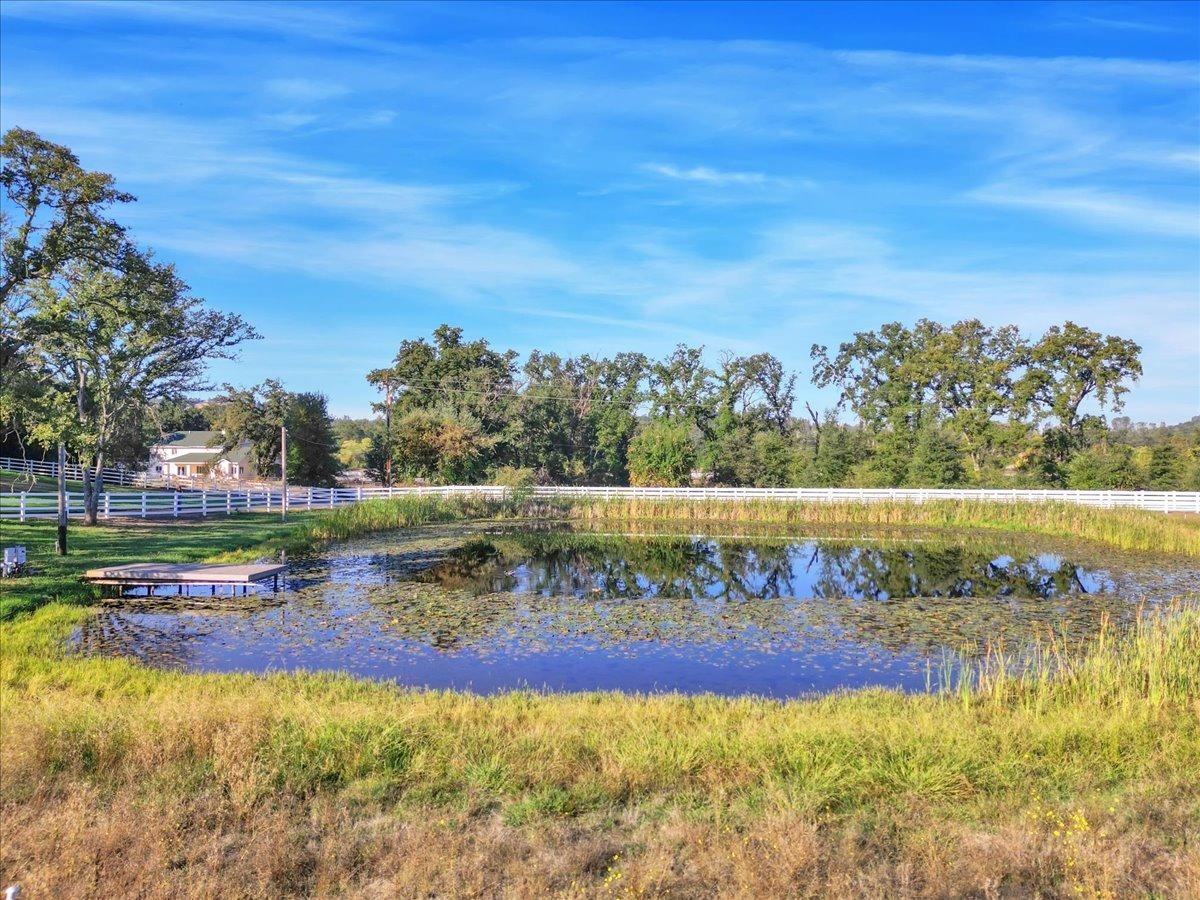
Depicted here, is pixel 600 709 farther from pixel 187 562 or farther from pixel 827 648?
pixel 187 562

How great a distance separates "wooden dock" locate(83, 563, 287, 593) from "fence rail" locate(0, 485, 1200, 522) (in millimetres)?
13218

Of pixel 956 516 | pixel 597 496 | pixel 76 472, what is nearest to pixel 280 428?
pixel 76 472

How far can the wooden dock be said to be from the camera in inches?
589

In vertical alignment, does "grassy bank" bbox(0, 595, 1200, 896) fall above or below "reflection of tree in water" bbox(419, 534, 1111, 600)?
above

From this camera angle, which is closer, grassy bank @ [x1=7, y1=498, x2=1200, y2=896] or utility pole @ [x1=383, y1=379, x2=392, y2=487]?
grassy bank @ [x1=7, y1=498, x2=1200, y2=896]

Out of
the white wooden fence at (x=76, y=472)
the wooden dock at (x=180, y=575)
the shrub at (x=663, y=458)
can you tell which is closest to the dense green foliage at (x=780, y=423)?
the shrub at (x=663, y=458)

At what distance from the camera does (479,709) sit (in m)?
7.72

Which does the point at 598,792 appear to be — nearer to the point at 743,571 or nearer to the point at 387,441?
the point at 743,571

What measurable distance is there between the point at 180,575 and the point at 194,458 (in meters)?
63.7

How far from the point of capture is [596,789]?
19.5ft

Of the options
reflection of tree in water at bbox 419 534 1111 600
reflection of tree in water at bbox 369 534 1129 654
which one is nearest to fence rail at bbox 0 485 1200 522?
reflection of tree in water at bbox 419 534 1111 600

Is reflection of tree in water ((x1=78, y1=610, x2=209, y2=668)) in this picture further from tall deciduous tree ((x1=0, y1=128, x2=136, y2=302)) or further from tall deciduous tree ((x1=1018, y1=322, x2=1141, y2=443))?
tall deciduous tree ((x1=1018, y1=322, x2=1141, y2=443))

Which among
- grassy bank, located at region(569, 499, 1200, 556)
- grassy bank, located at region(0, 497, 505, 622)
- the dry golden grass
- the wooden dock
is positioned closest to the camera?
the dry golden grass

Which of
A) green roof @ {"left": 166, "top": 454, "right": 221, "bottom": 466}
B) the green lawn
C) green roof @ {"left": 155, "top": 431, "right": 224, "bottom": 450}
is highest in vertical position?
green roof @ {"left": 155, "top": 431, "right": 224, "bottom": 450}
